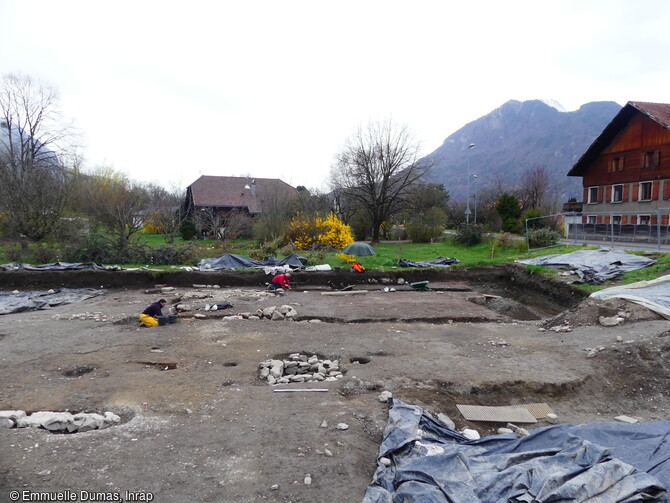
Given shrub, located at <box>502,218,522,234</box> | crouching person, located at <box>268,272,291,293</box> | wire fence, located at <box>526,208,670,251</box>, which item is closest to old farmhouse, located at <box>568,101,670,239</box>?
wire fence, located at <box>526,208,670,251</box>

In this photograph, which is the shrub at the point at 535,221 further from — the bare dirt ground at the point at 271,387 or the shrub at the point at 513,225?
the bare dirt ground at the point at 271,387

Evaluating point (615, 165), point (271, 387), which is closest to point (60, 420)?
point (271, 387)

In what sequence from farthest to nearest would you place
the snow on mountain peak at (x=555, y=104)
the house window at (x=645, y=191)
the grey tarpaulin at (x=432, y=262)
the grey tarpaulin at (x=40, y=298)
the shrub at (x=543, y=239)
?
the snow on mountain peak at (x=555, y=104) < the house window at (x=645, y=191) < the shrub at (x=543, y=239) < the grey tarpaulin at (x=432, y=262) < the grey tarpaulin at (x=40, y=298)

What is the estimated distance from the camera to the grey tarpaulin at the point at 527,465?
3184 millimetres

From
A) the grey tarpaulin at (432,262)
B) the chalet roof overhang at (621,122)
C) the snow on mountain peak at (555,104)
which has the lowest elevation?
the grey tarpaulin at (432,262)

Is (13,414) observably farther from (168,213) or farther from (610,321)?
(168,213)

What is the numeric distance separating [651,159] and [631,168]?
1.35 meters

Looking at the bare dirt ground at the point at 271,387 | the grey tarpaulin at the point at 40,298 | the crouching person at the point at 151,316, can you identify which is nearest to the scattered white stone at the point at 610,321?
the bare dirt ground at the point at 271,387

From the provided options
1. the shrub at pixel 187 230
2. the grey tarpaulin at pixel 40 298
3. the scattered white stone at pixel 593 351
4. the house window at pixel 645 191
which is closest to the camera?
the scattered white stone at pixel 593 351

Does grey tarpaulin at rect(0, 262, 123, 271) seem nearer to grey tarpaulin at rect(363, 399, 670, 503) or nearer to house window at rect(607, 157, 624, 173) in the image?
grey tarpaulin at rect(363, 399, 670, 503)

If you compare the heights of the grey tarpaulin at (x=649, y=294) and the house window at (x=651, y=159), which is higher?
the house window at (x=651, y=159)

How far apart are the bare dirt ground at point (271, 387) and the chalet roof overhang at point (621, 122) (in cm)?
1775

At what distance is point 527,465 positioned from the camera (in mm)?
3646

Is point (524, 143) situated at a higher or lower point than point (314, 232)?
higher
